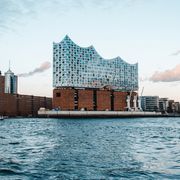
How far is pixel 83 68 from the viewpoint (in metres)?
140

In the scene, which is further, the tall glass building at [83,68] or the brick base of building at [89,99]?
the tall glass building at [83,68]

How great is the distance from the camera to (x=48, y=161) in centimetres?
1667

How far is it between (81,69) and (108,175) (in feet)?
415

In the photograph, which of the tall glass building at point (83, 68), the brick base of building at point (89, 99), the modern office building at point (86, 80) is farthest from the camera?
the tall glass building at point (83, 68)

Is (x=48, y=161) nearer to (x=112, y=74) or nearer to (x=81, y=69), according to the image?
(x=81, y=69)

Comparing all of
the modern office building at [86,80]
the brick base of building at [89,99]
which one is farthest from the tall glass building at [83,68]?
the brick base of building at [89,99]

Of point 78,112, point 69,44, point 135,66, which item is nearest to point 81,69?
point 69,44

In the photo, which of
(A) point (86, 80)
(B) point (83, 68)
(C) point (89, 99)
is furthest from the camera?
(B) point (83, 68)

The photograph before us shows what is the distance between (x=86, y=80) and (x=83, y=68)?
495 centimetres

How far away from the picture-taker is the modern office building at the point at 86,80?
431 ft

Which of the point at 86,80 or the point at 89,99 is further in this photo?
the point at 86,80

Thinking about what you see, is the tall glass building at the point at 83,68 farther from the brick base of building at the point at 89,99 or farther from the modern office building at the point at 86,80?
the brick base of building at the point at 89,99

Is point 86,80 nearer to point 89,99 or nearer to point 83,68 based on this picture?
point 83,68

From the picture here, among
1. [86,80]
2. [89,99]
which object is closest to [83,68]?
[86,80]
